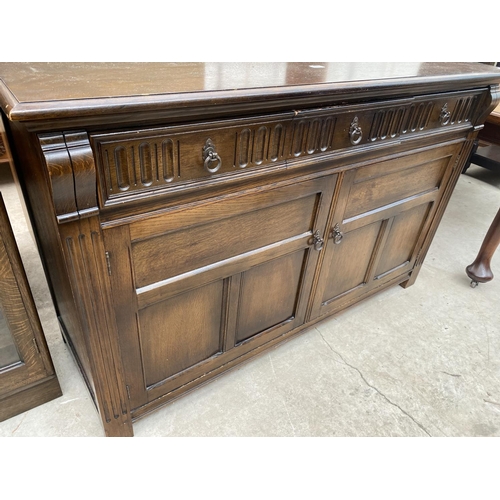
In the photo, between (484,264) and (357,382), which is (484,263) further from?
(357,382)

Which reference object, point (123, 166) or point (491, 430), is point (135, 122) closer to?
point (123, 166)

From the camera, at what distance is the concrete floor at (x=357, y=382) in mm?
1342

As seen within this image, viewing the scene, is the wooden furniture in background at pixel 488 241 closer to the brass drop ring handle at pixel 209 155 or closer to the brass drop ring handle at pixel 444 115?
the brass drop ring handle at pixel 444 115

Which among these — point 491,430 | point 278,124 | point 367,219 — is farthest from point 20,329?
point 491,430

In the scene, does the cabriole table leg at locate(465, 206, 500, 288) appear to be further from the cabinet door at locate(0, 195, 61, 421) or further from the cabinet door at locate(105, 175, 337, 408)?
the cabinet door at locate(0, 195, 61, 421)

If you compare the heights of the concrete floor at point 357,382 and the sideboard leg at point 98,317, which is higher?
the sideboard leg at point 98,317

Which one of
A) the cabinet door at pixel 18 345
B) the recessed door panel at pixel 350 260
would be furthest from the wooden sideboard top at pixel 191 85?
the recessed door panel at pixel 350 260

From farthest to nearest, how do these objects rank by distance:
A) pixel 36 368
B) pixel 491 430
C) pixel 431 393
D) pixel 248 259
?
pixel 431 393
pixel 491 430
pixel 36 368
pixel 248 259

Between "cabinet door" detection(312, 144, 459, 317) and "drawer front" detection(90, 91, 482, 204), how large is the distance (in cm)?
15

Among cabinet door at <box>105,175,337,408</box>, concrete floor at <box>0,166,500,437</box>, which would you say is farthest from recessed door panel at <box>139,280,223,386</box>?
concrete floor at <box>0,166,500,437</box>

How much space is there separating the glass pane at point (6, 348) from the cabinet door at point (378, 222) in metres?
1.03

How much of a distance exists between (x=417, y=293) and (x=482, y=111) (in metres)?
0.92

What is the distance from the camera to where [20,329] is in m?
1.17

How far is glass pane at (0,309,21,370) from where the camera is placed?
114 cm
